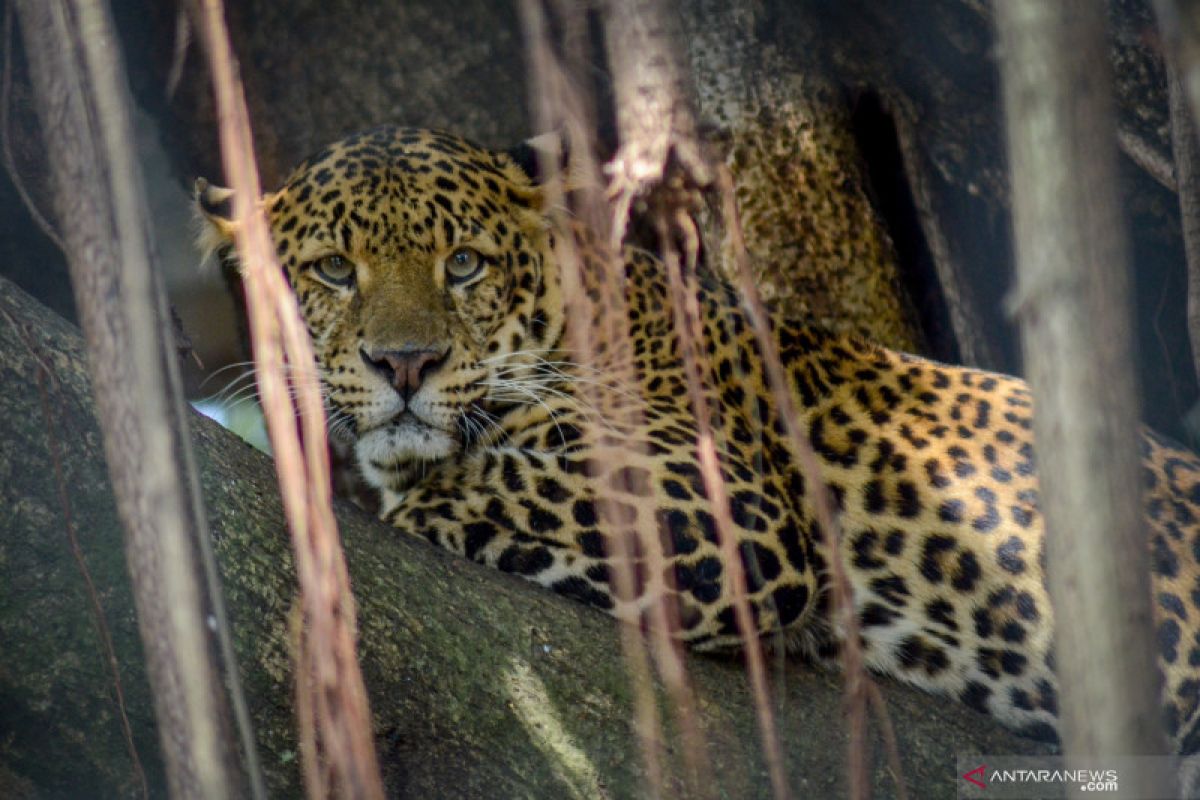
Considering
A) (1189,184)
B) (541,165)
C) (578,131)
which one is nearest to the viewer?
(578,131)

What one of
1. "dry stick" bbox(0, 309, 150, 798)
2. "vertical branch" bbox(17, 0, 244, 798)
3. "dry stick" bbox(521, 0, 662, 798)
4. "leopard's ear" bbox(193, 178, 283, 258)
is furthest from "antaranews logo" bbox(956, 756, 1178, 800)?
"leopard's ear" bbox(193, 178, 283, 258)

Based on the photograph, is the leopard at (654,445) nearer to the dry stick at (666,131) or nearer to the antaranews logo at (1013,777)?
the antaranews logo at (1013,777)

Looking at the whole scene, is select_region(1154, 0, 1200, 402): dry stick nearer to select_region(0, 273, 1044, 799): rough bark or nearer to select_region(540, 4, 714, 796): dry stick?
select_region(0, 273, 1044, 799): rough bark

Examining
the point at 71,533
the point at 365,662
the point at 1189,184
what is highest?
the point at 1189,184

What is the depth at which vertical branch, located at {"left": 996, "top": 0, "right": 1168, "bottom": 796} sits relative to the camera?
1.57 meters

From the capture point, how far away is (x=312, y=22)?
259 inches

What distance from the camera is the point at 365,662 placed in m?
3.17

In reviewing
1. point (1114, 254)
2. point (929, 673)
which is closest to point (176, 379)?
point (1114, 254)

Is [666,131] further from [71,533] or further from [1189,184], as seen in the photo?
[1189,184]

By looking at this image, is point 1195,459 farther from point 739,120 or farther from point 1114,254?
point 1114,254

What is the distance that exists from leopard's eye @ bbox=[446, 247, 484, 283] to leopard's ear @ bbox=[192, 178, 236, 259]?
766 millimetres

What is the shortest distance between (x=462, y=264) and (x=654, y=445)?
2.79ft

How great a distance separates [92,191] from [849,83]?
4599 mm

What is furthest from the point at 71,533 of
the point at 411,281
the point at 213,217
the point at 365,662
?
the point at 213,217
